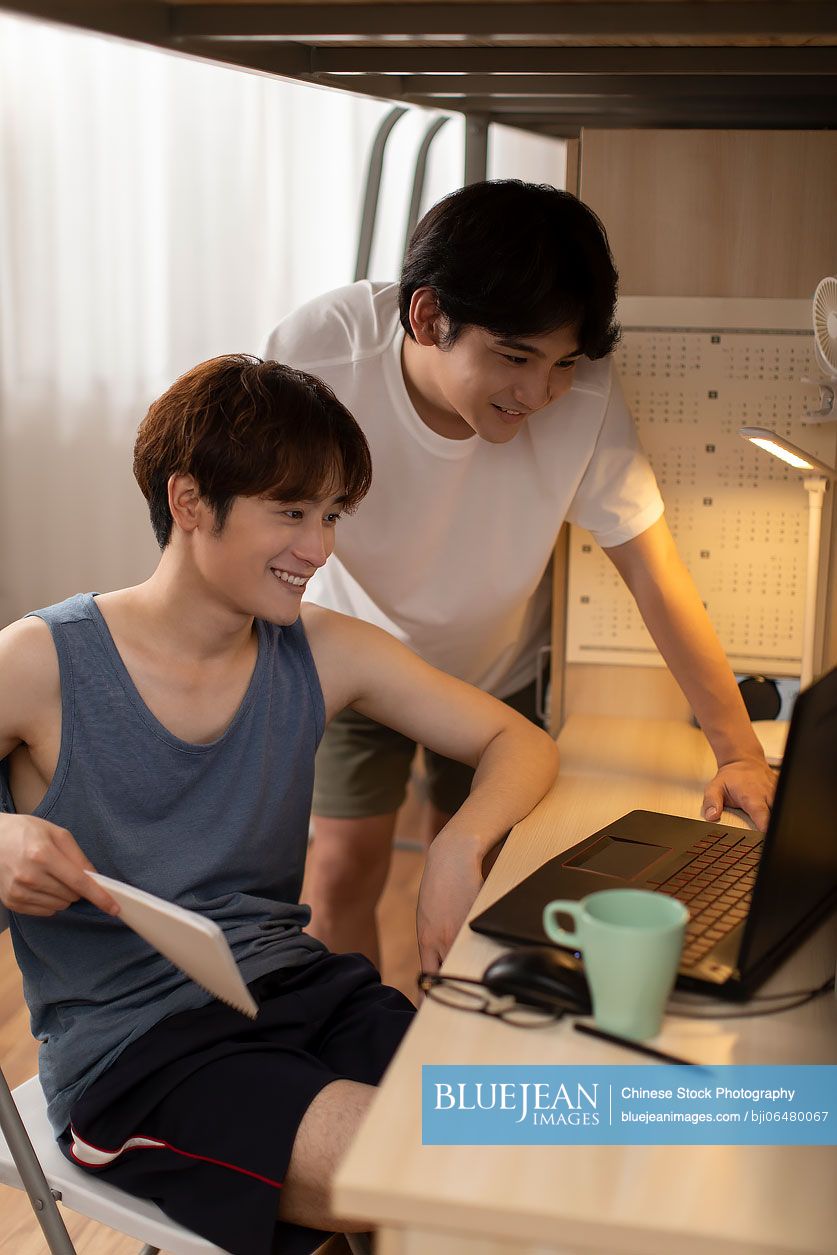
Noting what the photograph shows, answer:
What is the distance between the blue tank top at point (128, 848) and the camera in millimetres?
Result: 1172

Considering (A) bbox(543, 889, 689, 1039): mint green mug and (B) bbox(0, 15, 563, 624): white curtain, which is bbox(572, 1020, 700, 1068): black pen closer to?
(A) bbox(543, 889, 689, 1039): mint green mug

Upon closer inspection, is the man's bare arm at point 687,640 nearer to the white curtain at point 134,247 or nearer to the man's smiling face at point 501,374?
the man's smiling face at point 501,374

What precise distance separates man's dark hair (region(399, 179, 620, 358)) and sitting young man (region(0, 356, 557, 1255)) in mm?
208

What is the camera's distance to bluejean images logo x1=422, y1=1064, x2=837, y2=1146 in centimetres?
78

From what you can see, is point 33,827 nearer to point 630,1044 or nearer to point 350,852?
point 630,1044

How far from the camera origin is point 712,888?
3.62ft

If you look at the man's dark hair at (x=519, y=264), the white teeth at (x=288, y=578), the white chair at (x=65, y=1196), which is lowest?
the white chair at (x=65, y=1196)

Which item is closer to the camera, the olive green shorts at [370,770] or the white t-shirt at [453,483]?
the white t-shirt at [453,483]

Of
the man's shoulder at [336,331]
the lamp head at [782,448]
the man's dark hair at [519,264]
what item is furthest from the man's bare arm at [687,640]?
the man's shoulder at [336,331]

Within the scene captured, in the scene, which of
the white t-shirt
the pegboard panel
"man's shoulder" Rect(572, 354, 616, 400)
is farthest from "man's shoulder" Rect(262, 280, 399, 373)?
the pegboard panel

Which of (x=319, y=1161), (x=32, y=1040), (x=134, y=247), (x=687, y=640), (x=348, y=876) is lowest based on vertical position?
(x=32, y=1040)

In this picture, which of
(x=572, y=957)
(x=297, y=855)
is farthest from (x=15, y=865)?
(x=572, y=957)

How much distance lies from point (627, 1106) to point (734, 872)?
38 centimetres

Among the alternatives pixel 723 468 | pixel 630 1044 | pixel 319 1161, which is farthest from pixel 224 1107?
pixel 723 468
